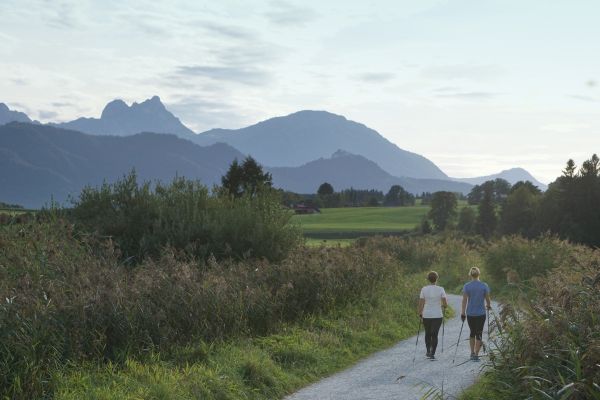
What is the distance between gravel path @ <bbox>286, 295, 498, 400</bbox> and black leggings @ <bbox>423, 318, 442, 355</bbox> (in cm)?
27

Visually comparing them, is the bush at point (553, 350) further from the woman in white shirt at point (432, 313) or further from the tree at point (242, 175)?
the tree at point (242, 175)

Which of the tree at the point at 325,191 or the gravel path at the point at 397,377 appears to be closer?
the gravel path at the point at 397,377

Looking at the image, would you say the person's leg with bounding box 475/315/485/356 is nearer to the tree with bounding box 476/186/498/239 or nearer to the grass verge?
the grass verge

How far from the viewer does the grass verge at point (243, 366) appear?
884cm

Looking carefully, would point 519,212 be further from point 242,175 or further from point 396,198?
point 396,198

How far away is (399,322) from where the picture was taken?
1681 cm

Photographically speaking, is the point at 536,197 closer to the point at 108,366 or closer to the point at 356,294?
the point at 356,294

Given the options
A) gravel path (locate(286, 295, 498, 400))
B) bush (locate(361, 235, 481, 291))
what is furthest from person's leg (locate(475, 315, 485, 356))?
bush (locate(361, 235, 481, 291))

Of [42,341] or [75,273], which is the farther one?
[75,273]

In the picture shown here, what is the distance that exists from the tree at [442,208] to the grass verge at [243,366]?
81110 millimetres

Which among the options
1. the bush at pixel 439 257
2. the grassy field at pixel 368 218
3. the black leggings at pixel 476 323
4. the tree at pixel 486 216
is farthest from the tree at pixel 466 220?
the black leggings at pixel 476 323

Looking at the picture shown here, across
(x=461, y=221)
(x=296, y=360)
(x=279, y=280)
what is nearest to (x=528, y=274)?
(x=279, y=280)

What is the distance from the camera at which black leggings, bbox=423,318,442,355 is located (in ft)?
42.1

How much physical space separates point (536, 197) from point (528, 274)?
161ft
